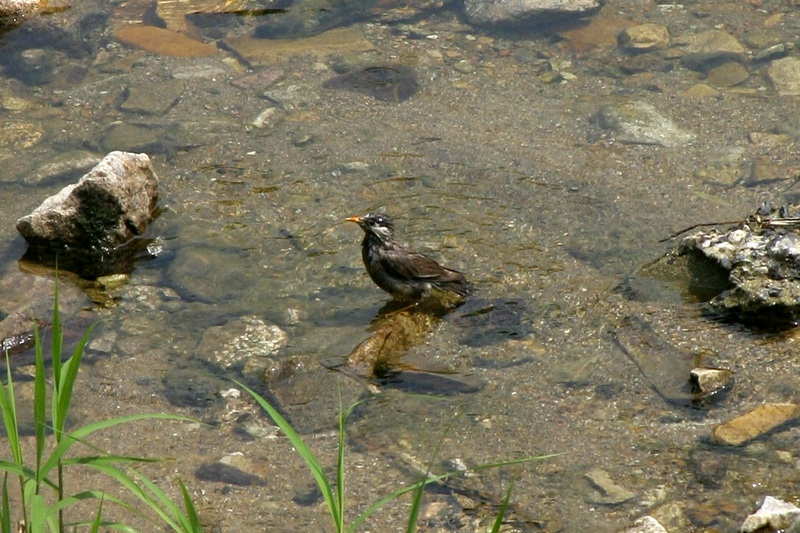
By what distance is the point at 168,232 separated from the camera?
838 centimetres

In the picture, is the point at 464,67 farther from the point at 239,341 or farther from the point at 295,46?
the point at 239,341

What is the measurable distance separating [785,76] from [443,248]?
5.04 meters

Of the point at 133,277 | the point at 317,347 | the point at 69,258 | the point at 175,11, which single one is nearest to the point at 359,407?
the point at 317,347

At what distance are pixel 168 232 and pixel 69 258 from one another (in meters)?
0.83

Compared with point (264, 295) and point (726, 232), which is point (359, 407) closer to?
point (264, 295)

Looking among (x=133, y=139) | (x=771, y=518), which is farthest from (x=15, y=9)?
(x=771, y=518)

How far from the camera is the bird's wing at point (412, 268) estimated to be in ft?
24.3

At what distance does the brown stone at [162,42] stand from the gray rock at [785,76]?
636 cm

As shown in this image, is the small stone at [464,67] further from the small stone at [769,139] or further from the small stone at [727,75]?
the small stone at [769,139]

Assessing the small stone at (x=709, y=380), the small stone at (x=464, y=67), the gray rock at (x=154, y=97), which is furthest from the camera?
the small stone at (x=464, y=67)

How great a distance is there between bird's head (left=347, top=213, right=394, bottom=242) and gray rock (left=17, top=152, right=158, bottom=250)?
1.90 m

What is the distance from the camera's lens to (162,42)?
1188cm

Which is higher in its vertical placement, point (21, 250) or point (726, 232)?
point (726, 232)

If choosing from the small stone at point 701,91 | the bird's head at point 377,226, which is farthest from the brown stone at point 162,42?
the small stone at point 701,91
